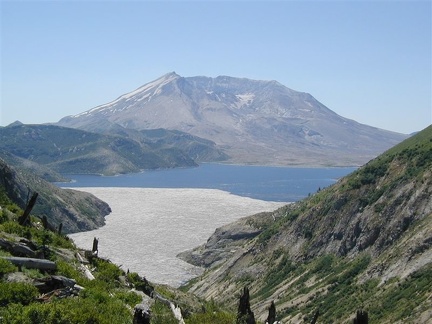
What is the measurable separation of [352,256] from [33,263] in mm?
81408

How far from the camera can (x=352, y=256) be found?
9212 centimetres

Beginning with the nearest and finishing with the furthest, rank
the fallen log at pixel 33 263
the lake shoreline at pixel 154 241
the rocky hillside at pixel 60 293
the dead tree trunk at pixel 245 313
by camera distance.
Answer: the rocky hillside at pixel 60 293
the dead tree trunk at pixel 245 313
the fallen log at pixel 33 263
the lake shoreline at pixel 154 241

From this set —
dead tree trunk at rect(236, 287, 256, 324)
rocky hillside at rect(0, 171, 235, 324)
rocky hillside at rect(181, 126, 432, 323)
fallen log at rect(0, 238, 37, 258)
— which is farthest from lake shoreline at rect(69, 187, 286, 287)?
dead tree trunk at rect(236, 287, 256, 324)

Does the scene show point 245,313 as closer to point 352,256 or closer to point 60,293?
point 60,293

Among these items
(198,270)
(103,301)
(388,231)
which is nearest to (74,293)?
(103,301)

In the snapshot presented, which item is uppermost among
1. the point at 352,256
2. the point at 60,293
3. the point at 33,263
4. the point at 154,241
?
the point at 33,263

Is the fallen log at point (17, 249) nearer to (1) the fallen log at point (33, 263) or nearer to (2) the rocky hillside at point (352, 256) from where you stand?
(1) the fallen log at point (33, 263)

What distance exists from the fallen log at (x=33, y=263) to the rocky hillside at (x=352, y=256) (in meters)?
45.4

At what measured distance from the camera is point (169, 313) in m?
17.7

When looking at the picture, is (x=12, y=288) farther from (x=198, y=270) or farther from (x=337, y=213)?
(x=198, y=270)

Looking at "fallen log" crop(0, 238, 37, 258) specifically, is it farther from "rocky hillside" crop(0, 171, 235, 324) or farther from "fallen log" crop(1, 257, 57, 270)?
"fallen log" crop(1, 257, 57, 270)

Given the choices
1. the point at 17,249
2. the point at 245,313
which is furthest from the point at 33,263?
the point at 245,313

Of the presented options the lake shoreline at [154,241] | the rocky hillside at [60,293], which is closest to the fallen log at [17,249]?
the rocky hillside at [60,293]

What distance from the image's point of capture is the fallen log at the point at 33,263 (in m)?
19.6
